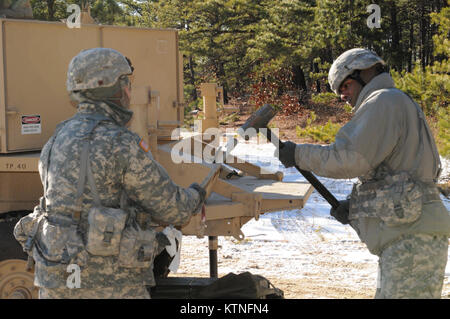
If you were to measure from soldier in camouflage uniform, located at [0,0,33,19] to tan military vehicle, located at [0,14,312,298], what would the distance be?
1.50 ft

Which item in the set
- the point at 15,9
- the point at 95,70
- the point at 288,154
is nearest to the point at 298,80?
the point at 15,9

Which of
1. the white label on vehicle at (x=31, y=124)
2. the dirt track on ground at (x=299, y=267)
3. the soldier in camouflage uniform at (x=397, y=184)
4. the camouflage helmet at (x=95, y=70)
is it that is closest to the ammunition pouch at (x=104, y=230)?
the camouflage helmet at (x=95, y=70)

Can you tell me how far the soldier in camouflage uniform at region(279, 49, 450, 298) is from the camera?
9.70 feet

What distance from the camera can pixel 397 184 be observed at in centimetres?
300

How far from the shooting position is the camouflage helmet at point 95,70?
2785mm

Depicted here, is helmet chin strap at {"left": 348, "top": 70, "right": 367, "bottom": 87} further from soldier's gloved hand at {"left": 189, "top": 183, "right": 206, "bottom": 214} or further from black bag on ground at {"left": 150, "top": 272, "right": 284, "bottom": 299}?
black bag on ground at {"left": 150, "top": 272, "right": 284, "bottom": 299}

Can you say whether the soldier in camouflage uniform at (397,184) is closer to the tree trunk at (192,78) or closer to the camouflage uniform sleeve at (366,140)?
the camouflage uniform sleeve at (366,140)

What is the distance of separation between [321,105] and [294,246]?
13.4 m

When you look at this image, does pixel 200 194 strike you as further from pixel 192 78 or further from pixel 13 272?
pixel 192 78

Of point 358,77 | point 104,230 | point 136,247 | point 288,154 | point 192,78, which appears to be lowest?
point 136,247

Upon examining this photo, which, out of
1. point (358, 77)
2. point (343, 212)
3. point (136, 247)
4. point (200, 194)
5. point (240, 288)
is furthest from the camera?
point (240, 288)

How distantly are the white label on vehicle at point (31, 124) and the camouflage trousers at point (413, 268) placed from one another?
253cm

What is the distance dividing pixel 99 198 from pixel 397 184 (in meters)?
1.47
